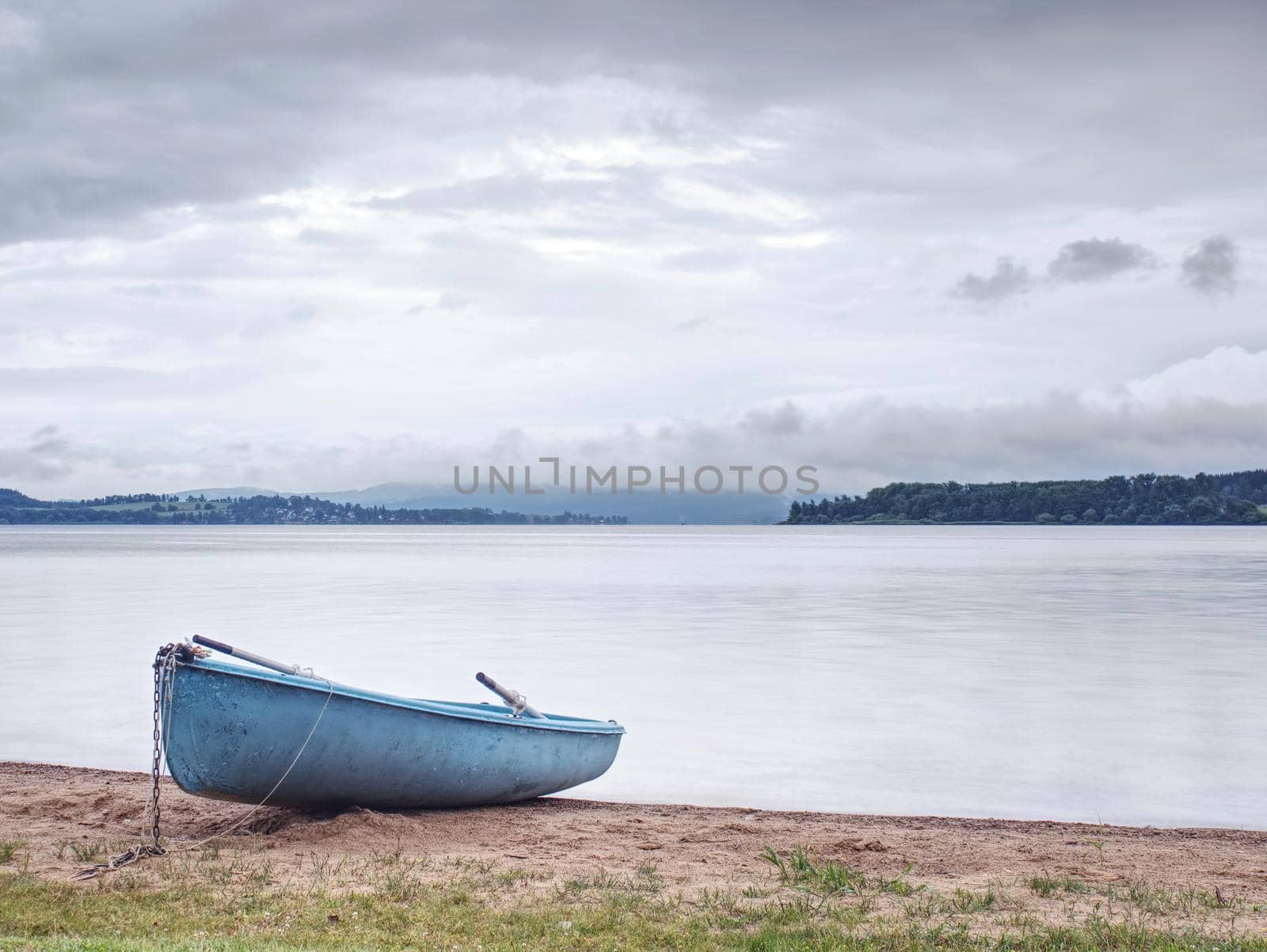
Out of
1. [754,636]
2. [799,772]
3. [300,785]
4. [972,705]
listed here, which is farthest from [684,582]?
[300,785]

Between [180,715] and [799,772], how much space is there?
783 centimetres

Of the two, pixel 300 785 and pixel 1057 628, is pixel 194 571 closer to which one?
pixel 1057 628

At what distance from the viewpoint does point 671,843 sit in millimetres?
10469

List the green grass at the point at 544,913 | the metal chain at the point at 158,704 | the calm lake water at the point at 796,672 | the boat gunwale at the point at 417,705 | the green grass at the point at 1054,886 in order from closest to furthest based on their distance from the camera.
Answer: the green grass at the point at 544,913 → the green grass at the point at 1054,886 → the metal chain at the point at 158,704 → the boat gunwale at the point at 417,705 → the calm lake water at the point at 796,672

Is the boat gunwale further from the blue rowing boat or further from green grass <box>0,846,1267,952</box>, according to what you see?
green grass <box>0,846,1267,952</box>

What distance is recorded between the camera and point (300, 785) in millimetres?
10336

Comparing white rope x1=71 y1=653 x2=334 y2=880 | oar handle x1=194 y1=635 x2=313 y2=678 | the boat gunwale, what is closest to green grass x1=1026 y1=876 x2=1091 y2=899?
the boat gunwale

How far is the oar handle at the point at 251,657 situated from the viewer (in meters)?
9.76

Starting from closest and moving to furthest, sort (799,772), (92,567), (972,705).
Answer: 1. (799,772)
2. (972,705)
3. (92,567)

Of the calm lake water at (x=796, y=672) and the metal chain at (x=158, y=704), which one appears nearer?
the metal chain at (x=158, y=704)

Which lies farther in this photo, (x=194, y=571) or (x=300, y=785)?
(x=194, y=571)

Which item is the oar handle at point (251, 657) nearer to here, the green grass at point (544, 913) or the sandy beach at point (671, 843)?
the sandy beach at point (671, 843)

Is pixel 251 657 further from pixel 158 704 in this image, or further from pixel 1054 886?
pixel 1054 886

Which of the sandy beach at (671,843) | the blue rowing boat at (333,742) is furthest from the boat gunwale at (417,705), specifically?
the sandy beach at (671,843)
